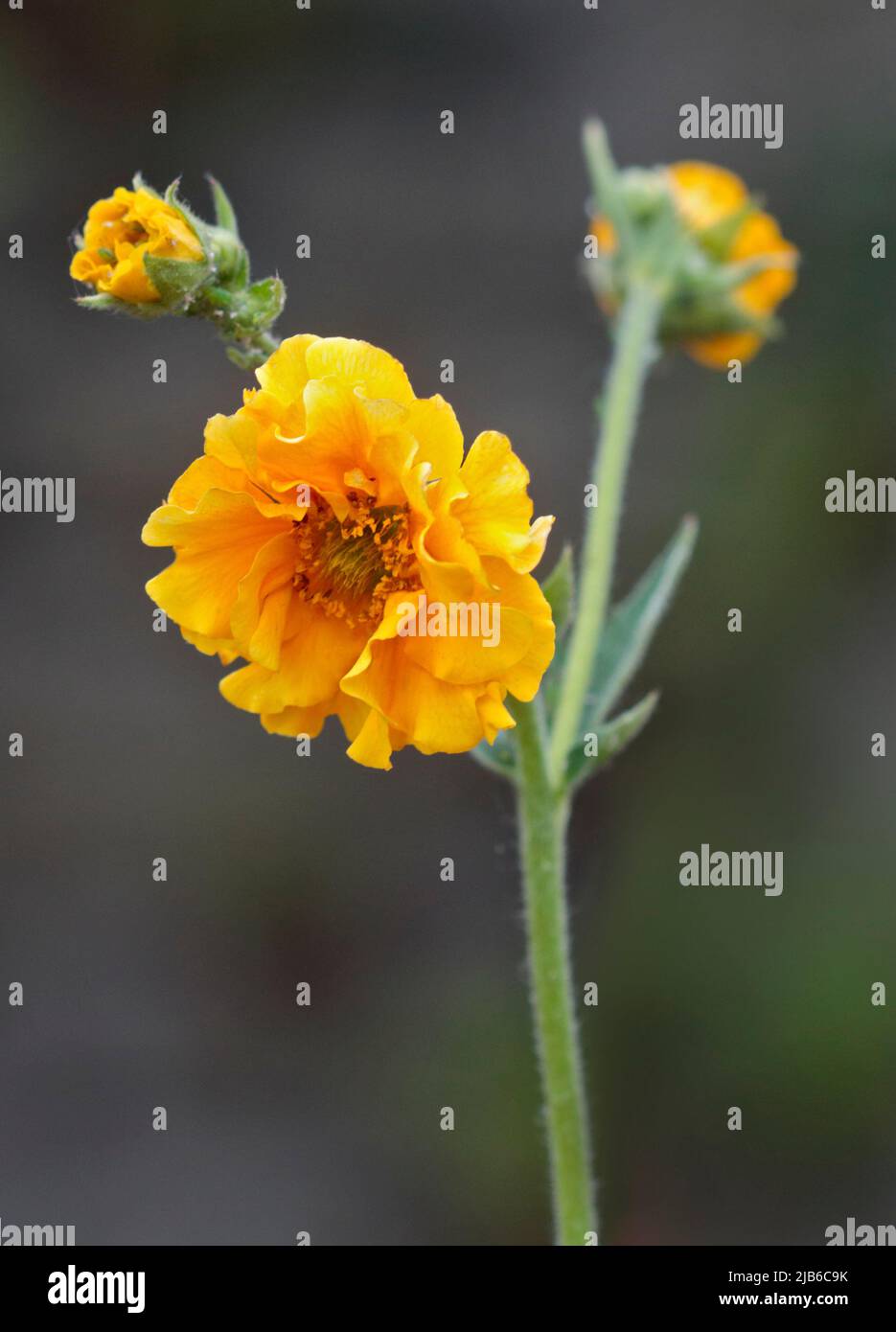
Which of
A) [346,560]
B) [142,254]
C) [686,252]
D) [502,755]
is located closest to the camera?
[142,254]

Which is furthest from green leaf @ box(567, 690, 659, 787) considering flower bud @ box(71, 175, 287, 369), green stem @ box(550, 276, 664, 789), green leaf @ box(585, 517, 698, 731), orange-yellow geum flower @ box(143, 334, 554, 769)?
flower bud @ box(71, 175, 287, 369)

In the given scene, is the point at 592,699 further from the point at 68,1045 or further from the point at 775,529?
the point at 68,1045

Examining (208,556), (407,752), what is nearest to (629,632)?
(208,556)

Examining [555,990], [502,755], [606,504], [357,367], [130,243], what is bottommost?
[555,990]

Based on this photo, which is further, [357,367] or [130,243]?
[130,243]

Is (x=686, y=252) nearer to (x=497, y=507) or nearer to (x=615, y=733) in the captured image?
(x=615, y=733)

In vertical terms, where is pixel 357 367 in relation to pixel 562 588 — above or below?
above

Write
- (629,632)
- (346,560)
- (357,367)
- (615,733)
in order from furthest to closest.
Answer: (629,632)
(615,733)
(346,560)
(357,367)
